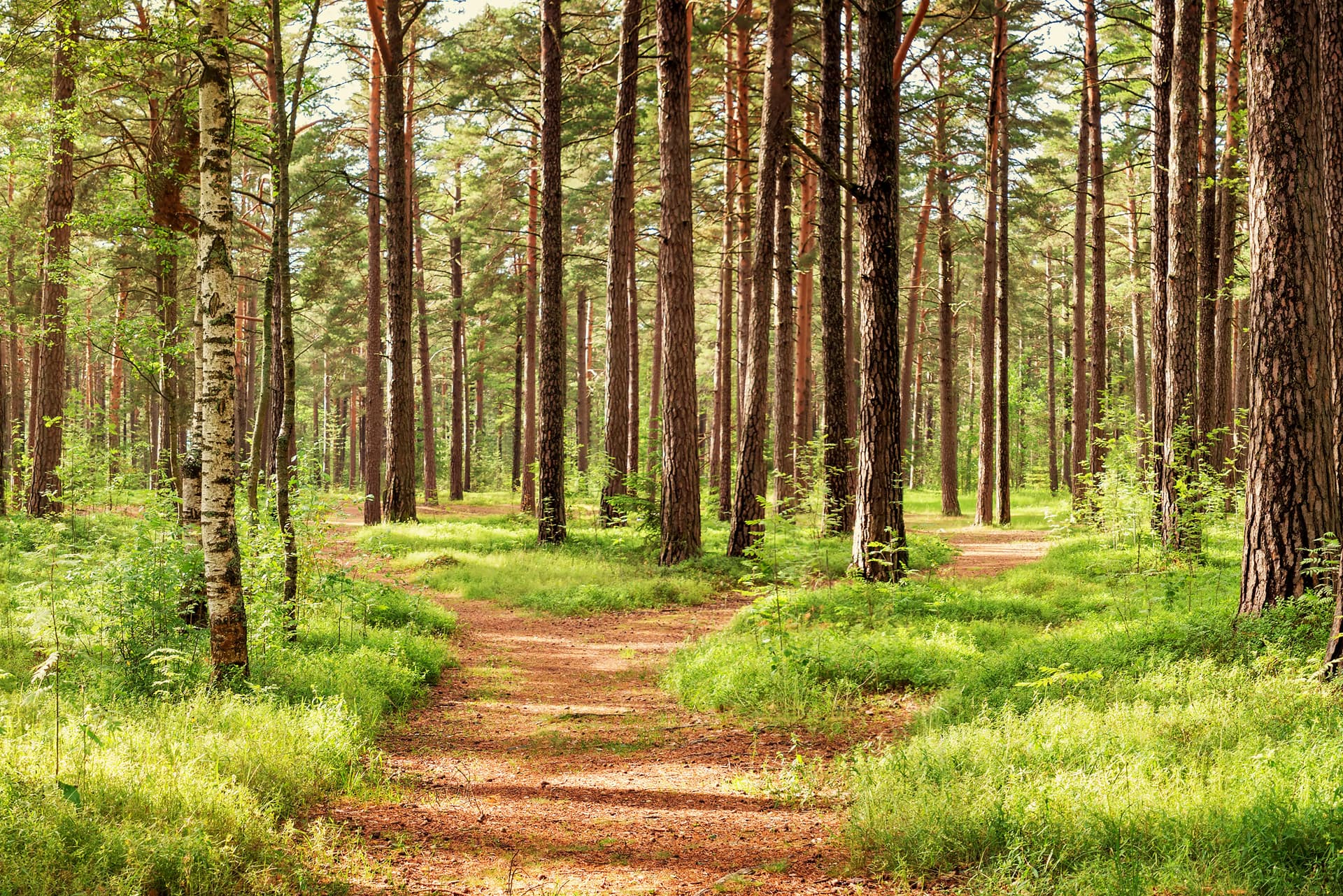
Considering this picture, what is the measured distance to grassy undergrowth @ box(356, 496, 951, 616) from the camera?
1066cm

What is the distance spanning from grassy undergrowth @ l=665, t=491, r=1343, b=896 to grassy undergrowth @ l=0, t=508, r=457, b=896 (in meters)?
2.74

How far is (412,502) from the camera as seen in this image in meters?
18.7

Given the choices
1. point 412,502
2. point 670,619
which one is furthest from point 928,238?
point 670,619

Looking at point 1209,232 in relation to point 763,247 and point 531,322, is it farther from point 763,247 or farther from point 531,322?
point 531,322

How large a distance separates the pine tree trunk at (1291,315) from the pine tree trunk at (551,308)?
10162 millimetres

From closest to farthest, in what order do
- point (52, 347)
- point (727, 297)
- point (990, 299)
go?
point (52, 347) < point (990, 299) < point (727, 297)

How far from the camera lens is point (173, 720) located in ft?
16.0

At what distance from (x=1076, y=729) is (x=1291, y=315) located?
3.96 metres

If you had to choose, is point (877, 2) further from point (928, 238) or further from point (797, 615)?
point (928, 238)

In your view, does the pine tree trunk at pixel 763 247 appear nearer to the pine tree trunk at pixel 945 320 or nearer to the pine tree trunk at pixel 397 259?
the pine tree trunk at pixel 397 259

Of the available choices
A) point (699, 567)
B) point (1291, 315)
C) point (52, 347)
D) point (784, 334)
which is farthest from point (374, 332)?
point (1291, 315)

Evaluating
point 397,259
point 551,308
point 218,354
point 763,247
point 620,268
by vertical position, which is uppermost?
point 397,259

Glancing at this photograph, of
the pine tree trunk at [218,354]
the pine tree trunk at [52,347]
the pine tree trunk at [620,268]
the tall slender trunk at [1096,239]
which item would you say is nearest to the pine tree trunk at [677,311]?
the pine tree trunk at [620,268]

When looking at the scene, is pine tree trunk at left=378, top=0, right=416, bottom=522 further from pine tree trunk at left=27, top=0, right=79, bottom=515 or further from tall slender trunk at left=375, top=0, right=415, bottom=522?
pine tree trunk at left=27, top=0, right=79, bottom=515
